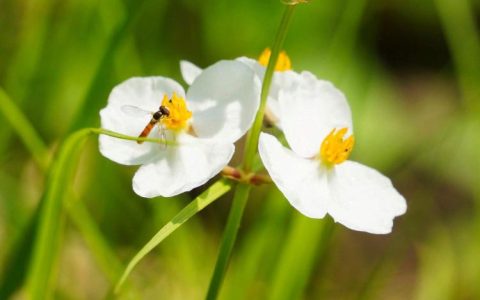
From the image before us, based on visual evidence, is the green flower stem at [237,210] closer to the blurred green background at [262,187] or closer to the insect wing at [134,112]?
the insect wing at [134,112]

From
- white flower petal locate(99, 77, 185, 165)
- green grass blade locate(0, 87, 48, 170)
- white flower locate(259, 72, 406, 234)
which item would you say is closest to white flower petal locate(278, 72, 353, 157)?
white flower locate(259, 72, 406, 234)

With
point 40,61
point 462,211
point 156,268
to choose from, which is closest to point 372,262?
point 462,211

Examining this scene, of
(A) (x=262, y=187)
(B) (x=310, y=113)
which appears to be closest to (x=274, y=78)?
(B) (x=310, y=113)

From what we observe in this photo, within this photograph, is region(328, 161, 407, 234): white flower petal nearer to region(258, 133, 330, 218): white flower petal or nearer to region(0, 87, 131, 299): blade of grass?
region(258, 133, 330, 218): white flower petal

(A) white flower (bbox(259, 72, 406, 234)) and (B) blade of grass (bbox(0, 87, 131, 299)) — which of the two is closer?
(A) white flower (bbox(259, 72, 406, 234))

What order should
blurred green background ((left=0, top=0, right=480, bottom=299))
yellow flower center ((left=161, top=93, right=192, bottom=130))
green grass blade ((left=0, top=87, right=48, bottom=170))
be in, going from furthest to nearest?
1. blurred green background ((left=0, top=0, right=480, bottom=299))
2. green grass blade ((left=0, top=87, right=48, bottom=170))
3. yellow flower center ((left=161, top=93, right=192, bottom=130))

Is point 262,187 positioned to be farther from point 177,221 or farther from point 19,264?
point 177,221

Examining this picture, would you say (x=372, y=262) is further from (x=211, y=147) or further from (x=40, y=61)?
(x=211, y=147)
